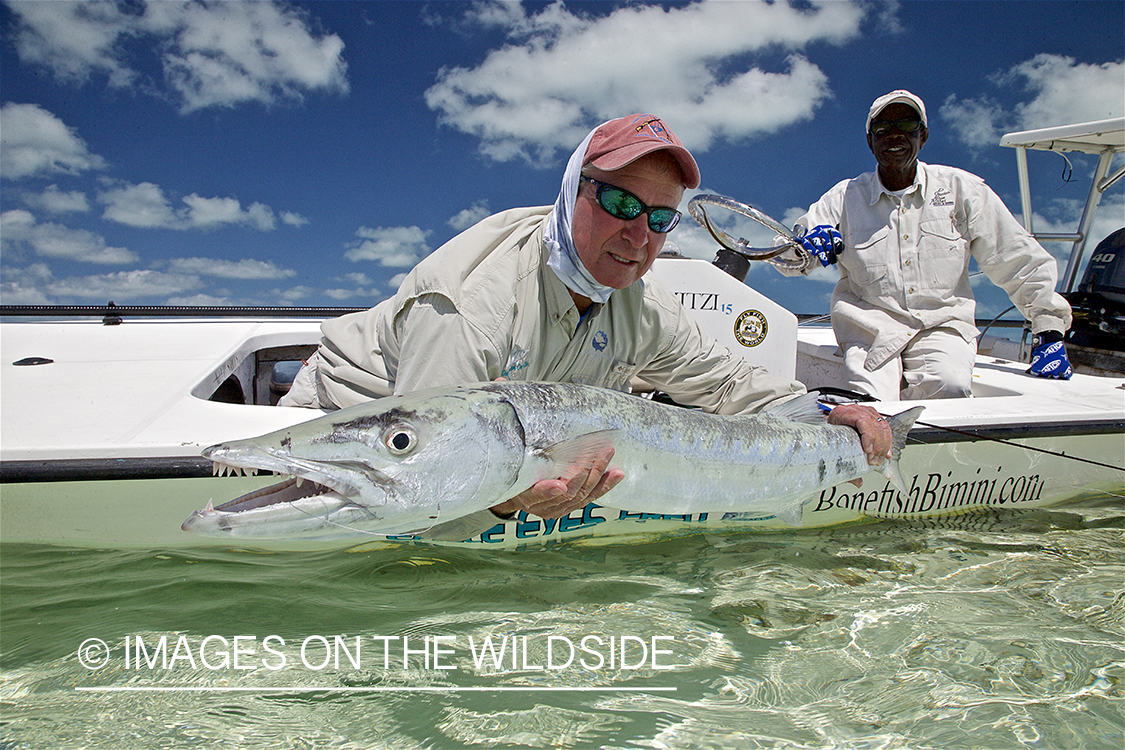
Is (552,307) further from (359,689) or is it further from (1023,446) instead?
(1023,446)

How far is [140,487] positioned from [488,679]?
1700 mm

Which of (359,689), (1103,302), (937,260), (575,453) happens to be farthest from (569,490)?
(1103,302)

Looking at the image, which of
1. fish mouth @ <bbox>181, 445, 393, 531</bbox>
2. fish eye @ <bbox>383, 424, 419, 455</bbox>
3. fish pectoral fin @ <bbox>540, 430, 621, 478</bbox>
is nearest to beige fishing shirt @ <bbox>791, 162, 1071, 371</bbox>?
fish pectoral fin @ <bbox>540, 430, 621, 478</bbox>

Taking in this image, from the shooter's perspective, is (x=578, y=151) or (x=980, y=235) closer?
(x=578, y=151)

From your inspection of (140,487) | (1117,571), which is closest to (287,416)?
(140,487)

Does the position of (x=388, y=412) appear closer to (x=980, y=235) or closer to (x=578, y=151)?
(x=578, y=151)

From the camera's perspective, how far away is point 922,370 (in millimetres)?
5227

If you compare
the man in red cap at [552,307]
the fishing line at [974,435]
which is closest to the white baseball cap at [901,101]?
the fishing line at [974,435]

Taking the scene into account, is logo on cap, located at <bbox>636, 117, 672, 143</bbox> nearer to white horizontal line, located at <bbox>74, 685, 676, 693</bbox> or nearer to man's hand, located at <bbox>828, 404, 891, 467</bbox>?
man's hand, located at <bbox>828, 404, 891, 467</bbox>

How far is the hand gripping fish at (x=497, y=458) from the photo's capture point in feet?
5.68

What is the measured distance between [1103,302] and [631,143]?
619 cm

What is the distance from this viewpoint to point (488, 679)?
2.57m

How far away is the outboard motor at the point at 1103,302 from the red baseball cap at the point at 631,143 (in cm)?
570

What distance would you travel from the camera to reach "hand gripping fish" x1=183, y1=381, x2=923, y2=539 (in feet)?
5.68
